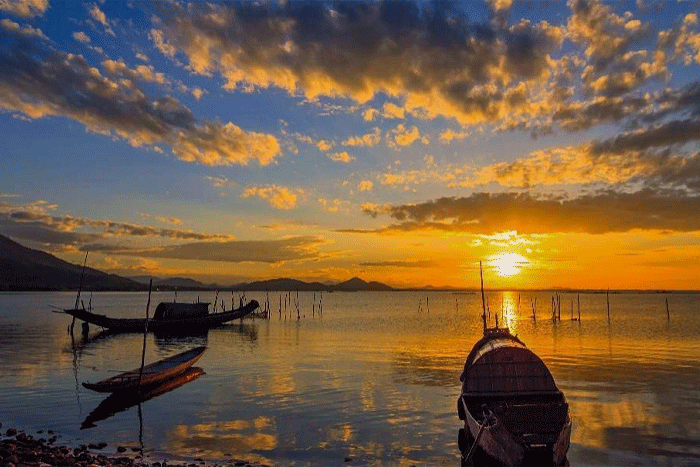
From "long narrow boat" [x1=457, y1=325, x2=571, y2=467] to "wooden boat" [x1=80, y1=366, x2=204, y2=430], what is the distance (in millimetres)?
17696

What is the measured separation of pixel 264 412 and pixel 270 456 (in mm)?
7025

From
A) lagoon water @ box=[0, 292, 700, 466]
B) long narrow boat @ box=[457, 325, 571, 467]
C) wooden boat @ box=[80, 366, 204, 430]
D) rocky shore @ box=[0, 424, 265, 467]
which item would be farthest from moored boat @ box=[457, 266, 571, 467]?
wooden boat @ box=[80, 366, 204, 430]

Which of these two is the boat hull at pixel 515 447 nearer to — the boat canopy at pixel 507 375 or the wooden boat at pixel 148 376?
the boat canopy at pixel 507 375

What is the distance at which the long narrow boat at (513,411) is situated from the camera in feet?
54.7

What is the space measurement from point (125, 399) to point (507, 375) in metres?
21.3

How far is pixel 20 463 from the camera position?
17.1 metres

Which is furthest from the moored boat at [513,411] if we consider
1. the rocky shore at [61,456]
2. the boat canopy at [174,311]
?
the boat canopy at [174,311]

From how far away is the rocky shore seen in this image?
695 inches

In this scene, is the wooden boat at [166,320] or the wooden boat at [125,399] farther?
the wooden boat at [166,320]

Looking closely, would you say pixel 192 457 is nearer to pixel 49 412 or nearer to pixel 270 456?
pixel 270 456

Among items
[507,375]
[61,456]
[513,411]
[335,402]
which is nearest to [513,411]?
[513,411]

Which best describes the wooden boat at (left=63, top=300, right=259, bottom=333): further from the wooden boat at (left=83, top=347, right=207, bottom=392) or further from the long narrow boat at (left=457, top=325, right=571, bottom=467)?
the long narrow boat at (left=457, top=325, right=571, bottom=467)

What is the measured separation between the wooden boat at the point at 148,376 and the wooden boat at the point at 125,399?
33 cm

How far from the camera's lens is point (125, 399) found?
3069 centimetres
